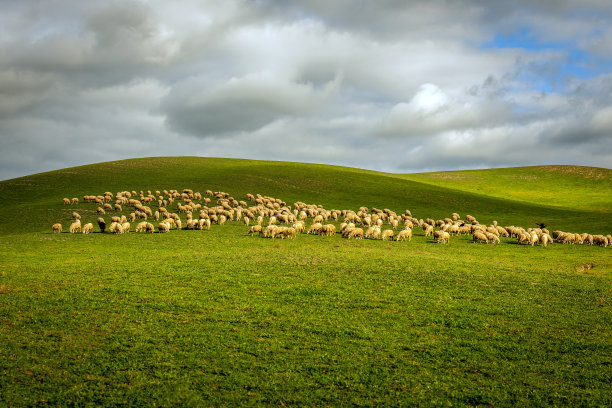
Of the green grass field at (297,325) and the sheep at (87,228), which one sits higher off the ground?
the sheep at (87,228)

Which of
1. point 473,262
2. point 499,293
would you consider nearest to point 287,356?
point 499,293

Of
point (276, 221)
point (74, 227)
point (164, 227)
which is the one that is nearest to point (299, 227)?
point (276, 221)

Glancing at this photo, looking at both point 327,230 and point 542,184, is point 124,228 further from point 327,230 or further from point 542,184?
point 542,184

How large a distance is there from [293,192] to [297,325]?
58675 mm

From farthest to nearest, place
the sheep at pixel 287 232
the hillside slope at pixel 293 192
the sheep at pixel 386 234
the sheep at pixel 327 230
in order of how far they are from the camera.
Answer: the hillside slope at pixel 293 192
the sheep at pixel 327 230
the sheep at pixel 386 234
the sheep at pixel 287 232

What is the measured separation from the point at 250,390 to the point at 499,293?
530 inches

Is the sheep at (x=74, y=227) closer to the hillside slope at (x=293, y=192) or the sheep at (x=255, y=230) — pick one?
the hillside slope at (x=293, y=192)

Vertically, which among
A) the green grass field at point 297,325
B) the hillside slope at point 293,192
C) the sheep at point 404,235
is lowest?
the green grass field at point 297,325

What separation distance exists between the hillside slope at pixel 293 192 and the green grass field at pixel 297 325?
2836 cm

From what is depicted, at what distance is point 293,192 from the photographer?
237 feet

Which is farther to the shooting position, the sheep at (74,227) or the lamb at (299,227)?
the lamb at (299,227)

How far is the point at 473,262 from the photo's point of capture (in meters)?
26.7

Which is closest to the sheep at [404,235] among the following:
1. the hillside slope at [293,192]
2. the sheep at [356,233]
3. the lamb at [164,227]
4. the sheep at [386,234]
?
the sheep at [386,234]

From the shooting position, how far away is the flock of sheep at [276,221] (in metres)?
37.6
